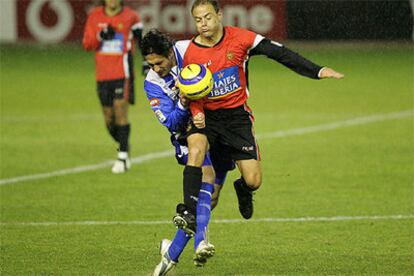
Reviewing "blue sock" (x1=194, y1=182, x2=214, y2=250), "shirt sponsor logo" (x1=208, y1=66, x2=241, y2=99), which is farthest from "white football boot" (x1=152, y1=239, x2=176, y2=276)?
"shirt sponsor logo" (x1=208, y1=66, x2=241, y2=99)

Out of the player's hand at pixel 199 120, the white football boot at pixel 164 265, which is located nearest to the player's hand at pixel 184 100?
the player's hand at pixel 199 120

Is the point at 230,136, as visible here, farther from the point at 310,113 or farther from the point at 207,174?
the point at 310,113

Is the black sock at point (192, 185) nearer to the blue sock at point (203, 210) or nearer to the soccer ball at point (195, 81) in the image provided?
the blue sock at point (203, 210)

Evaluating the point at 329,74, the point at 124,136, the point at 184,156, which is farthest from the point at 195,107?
the point at 124,136

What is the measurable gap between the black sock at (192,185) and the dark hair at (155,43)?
0.88m

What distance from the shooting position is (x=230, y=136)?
27.7 feet

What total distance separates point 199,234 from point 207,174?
71 centimetres

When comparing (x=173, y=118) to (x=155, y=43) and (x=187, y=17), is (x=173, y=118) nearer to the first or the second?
(x=155, y=43)

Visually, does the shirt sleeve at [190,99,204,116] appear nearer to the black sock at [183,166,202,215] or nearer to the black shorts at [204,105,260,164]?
the black shorts at [204,105,260,164]

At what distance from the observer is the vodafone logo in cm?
2969

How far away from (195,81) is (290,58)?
0.85 m

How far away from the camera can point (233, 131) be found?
27.8ft

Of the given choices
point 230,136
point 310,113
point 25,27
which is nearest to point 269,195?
point 230,136

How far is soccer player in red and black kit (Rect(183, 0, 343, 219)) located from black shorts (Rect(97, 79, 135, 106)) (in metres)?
5.35
